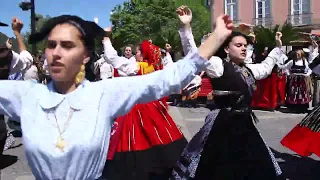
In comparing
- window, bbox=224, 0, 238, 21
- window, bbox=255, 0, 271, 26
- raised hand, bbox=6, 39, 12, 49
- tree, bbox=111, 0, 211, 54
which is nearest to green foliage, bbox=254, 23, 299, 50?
raised hand, bbox=6, 39, 12, 49

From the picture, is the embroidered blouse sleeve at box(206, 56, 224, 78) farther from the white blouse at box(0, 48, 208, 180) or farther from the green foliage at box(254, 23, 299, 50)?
the green foliage at box(254, 23, 299, 50)

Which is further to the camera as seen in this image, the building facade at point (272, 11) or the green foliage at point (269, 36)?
the building facade at point (272, 11)

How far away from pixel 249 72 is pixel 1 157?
2.15m

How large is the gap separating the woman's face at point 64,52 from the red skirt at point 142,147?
291cm

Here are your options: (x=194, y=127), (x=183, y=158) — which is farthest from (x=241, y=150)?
(x=194, y=127)

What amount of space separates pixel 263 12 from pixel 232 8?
2740 mm

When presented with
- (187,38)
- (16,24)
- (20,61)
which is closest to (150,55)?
(20,61)

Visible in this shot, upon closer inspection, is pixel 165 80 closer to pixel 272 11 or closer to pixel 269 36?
pixel 269 36

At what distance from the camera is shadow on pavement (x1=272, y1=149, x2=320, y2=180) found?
16.7 feet

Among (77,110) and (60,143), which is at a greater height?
(77,110)

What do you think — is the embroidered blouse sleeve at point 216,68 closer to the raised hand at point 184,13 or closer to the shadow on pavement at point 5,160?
the raised hand at point 184,13

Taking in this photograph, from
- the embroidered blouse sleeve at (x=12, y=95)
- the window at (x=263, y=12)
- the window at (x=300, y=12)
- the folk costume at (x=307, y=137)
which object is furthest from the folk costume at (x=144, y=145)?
the window at (x=263, y=12)

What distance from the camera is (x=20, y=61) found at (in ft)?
11.0

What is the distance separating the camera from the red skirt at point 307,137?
Result: 477 centimetres
